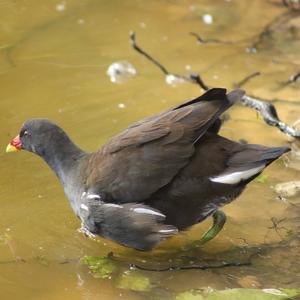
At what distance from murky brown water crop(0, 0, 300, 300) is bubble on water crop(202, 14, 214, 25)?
6 centimetres

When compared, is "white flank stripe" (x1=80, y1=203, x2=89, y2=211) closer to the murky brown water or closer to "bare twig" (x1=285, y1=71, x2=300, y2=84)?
the murky brown water

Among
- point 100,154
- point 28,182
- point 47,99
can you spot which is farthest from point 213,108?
point 47,99

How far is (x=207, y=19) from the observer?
7.79 metres

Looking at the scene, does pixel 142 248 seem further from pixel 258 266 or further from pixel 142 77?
pixel 142 77

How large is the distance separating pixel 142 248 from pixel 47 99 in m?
2.22

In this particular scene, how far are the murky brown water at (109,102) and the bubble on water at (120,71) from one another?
7 centimetres

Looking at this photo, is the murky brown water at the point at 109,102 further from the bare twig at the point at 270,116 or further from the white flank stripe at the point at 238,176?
the white flank stripe at the point at 238,176

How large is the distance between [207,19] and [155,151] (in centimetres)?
389

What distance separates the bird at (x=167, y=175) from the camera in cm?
417

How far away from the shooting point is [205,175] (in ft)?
13.8

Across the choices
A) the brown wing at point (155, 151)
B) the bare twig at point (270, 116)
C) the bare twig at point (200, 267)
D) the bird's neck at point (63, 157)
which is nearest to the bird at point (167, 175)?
the brown wing at point (155, 151)

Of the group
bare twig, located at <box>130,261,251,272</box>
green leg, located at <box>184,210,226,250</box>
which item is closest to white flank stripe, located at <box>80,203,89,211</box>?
bare twig, located at <box>130,261,251,272</box>

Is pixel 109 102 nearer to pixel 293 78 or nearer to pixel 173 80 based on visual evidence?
pixel 173 80

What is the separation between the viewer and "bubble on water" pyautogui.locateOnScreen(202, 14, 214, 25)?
7746 millimetres
